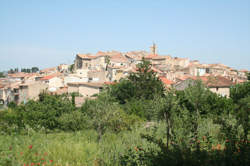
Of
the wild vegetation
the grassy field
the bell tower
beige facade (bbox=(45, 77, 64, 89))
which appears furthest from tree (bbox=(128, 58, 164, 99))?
the bell tower

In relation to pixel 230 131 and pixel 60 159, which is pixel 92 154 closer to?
pixel 60 159

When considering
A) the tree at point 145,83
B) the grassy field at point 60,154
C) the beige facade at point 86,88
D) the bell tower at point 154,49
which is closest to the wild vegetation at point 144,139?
the grassy field at point 60,154

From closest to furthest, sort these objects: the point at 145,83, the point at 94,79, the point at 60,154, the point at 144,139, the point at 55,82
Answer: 1. the point at 60,154
2. the point at 144,139
3. the point at 145,83
4. the point at 94,79
5. the point at 55,82

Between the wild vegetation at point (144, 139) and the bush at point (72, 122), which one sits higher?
the wild vegetation at point (144, 139)

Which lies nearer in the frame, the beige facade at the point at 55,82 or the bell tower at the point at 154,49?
the beige facade at the point at 55,82

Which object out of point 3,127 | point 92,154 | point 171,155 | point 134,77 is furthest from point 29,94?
point 171,155

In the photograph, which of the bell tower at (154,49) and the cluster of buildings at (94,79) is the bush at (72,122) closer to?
the cluster of buildings at (94,79)

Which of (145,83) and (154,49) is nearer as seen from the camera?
(145,83)

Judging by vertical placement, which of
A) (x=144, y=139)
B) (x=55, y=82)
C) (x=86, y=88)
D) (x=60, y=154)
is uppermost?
(x=144, y=139)

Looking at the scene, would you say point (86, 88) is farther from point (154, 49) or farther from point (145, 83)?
point (154, 49)

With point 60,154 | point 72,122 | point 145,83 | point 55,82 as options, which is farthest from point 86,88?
point 60,154

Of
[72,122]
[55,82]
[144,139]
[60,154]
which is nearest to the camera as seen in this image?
[60,154]

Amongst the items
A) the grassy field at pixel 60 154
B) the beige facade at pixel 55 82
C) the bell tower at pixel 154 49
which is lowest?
the beige facade at pixel 55 82

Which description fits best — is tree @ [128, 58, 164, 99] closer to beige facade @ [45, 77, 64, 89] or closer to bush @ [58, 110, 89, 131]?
bush @ [58, 110, 89, 131]
